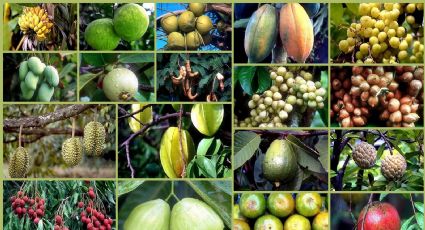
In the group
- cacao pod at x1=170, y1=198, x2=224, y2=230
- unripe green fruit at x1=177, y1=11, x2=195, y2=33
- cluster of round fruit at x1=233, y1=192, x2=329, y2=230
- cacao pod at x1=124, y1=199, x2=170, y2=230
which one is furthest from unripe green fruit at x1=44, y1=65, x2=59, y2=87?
cluster of round fruit at x1=233, y1=192, x2=329, y2=230

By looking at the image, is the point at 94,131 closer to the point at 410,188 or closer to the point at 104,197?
the point at 104,197

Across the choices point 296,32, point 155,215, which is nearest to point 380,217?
point 296,32

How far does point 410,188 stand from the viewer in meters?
8.72

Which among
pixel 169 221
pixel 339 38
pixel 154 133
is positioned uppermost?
pixel 339 38

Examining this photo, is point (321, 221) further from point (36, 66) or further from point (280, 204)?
point (36, 66)

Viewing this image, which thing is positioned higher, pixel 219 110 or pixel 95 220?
pixel 219 110

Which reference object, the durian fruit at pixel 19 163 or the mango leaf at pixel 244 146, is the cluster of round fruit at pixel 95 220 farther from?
the mango leaf at pixel 244 146

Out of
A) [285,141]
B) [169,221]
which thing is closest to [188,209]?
[169,221]

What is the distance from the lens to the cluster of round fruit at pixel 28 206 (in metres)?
8.73

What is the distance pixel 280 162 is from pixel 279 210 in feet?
1.02

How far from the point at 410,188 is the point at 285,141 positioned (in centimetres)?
86

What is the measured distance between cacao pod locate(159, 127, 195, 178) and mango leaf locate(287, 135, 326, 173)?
62 cm

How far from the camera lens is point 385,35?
8.43 meters

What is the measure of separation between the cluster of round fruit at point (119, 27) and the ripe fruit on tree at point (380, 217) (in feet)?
5.90
